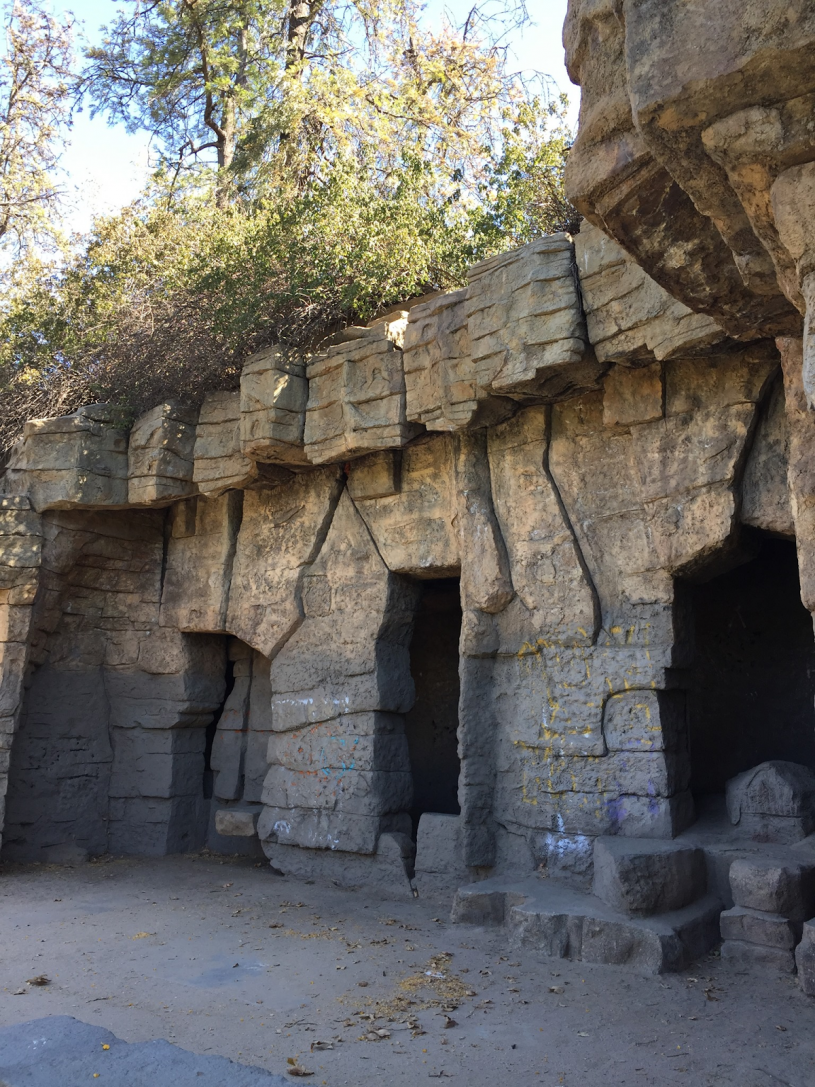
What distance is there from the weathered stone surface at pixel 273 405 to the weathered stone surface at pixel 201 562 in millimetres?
1293

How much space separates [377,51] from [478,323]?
667cm

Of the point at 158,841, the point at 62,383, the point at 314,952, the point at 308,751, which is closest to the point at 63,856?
the point at 158,841

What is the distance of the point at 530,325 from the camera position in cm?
510

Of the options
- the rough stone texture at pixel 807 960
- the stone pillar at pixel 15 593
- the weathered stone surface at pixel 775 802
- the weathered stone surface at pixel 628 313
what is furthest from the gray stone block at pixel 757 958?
the stone pillar at pixel 15 593

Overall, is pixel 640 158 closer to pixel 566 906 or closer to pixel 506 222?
pixel 566 906

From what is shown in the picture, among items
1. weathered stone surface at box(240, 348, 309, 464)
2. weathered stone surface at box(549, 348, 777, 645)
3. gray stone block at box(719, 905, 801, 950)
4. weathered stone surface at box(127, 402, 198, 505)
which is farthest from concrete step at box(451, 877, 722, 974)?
weathered stone surface at box(127, 402, 198, 505)

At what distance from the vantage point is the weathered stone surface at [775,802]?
4.98 m

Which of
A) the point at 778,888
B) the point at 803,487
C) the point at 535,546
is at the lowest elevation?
the point at 778,888

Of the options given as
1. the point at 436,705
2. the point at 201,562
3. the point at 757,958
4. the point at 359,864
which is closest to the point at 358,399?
the point at 201,562

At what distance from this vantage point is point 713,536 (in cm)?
495

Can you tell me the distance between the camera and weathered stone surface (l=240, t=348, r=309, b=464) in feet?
21.2

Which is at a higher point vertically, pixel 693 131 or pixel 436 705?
pixel 693 131

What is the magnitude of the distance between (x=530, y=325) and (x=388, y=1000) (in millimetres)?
3592

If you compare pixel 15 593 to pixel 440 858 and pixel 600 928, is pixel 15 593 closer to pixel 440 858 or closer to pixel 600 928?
pixel 440 858
